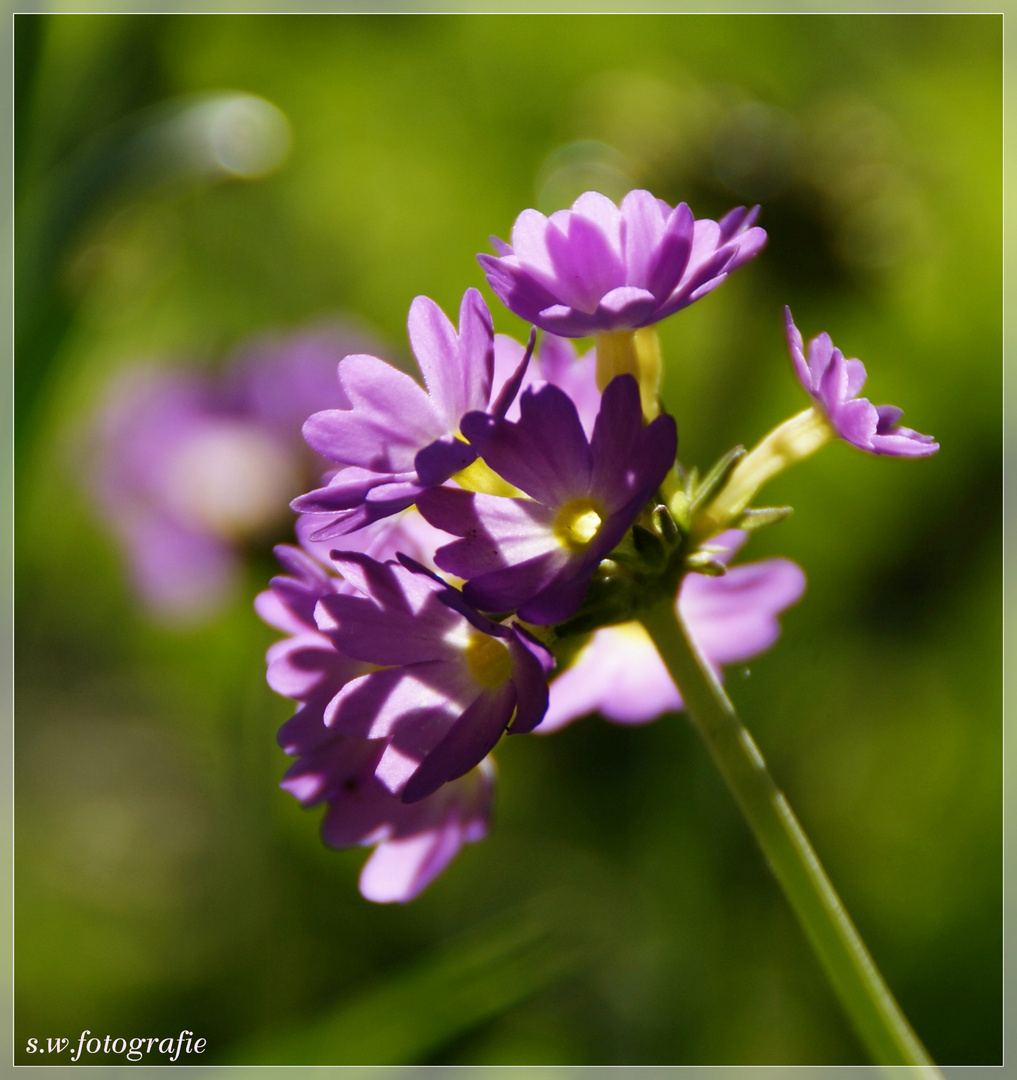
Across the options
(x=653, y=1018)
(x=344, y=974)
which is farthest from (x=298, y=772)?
(x=344, y=974)

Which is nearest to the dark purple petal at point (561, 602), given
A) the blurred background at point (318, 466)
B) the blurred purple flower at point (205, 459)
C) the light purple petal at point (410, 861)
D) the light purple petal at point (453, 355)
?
the light purple petal at point (453, 355)

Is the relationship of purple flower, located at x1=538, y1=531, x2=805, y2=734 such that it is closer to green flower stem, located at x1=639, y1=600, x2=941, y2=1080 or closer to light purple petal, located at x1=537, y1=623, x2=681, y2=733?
light purple petal, located at x1=537, y1=623, x2=681, y2=733

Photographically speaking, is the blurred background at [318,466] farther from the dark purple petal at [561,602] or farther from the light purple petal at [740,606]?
the dark purple petal at [561,602]

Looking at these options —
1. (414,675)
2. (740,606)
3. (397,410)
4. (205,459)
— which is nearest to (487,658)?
(414,675)

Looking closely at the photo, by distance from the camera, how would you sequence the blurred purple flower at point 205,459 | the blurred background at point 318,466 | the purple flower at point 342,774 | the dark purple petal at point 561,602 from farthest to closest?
1. the blurred purple flower at point 205,459
2. the blurred background at point 318,466
3. the purple flower at point 342,774
4. the dark purple petal at point 561,602

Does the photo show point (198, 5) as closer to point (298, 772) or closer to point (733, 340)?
point (733, 340)

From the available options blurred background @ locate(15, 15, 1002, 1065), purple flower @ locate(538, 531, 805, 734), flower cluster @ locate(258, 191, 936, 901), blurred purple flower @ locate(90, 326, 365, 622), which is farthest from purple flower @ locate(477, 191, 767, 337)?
blurred purple flower @ locate(90, 326, 365, 622)

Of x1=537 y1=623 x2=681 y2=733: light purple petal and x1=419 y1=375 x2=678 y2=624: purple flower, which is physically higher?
x1=419 y1=375 x2=678 y2=624: purple flower
